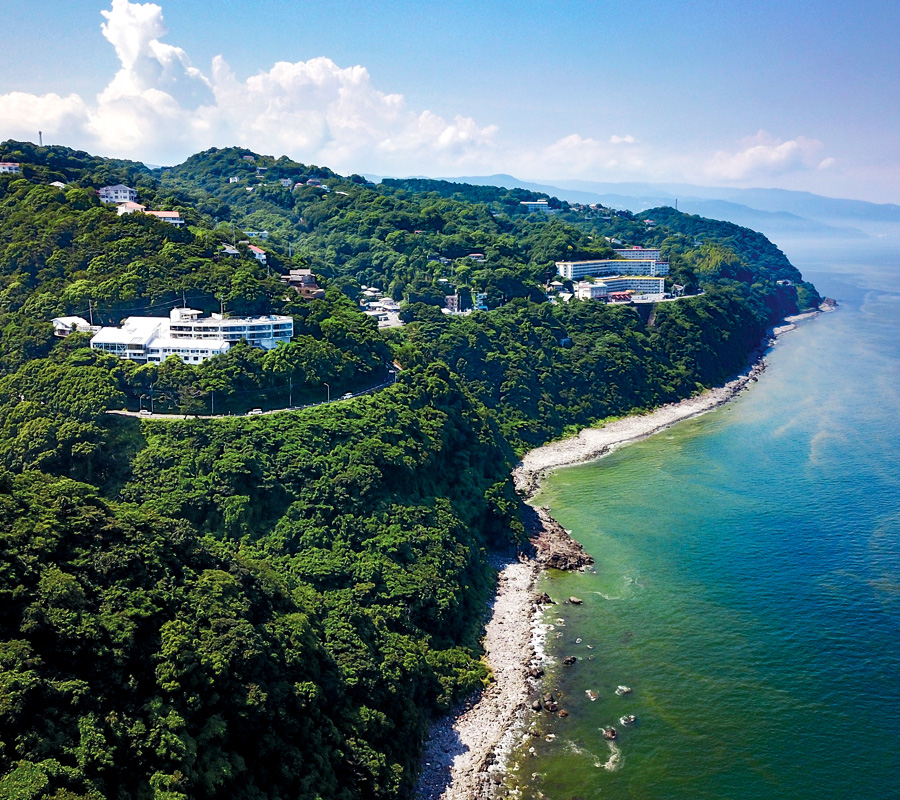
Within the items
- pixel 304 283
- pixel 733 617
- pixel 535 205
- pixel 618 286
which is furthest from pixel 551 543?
pixel 535 205

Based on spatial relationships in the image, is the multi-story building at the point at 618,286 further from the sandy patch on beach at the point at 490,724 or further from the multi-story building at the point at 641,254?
the sandy patch on beach at the point at 490,724

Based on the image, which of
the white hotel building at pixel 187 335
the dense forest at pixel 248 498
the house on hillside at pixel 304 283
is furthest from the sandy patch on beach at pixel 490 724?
the house on hillside at pixel 304 283

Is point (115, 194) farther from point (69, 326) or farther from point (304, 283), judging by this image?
point (69, 326)

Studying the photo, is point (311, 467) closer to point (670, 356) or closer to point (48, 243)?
point (48, 243)

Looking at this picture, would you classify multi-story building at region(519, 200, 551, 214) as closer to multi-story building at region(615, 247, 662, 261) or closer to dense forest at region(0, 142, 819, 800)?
multi-story building at region(615, 247, 662, 261)

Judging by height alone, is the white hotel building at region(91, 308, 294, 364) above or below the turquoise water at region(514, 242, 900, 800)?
above

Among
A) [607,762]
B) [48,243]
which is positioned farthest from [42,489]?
[48,243]

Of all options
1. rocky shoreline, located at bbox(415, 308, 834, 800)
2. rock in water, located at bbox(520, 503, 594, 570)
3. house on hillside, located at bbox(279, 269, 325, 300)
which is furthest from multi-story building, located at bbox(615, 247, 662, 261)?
rock in water, located at bbox(520, 503, 594, 570)
